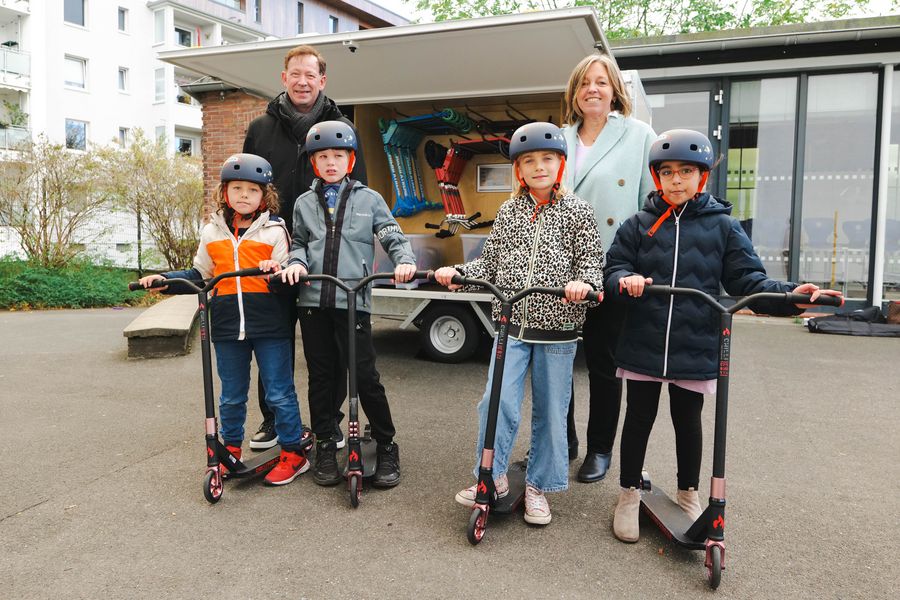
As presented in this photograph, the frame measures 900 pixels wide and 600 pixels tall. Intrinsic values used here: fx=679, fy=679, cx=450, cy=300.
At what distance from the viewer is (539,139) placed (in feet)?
9.86

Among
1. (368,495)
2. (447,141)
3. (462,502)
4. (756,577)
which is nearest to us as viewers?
(756,577)

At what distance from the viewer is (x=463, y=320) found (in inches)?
260

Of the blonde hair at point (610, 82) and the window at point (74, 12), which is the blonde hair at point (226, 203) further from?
the window at point (74, 12)

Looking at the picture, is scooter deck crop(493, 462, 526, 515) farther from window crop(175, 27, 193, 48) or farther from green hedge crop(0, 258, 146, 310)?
window crop(175, 27, 193, 48)

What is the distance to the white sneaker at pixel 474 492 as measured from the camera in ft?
10.5

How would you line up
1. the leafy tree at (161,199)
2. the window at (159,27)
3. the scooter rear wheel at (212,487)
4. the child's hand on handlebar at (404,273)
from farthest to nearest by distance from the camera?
the window at (159,27) → the leafy tree at (161,199) → the scooter rear wheel at (212,487) → the child's hand on handlebar at (404,273)

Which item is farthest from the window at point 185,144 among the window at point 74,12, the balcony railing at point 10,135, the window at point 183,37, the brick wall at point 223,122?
the brick wall at point 223,122

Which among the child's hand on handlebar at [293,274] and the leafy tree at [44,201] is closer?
the child's hand on handlebar at [293,274]

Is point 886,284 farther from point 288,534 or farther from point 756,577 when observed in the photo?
point 288,534

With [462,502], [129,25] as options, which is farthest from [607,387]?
[129,25]

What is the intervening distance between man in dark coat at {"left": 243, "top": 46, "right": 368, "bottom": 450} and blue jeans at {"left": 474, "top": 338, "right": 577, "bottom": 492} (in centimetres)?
109

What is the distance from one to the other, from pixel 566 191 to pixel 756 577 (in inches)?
71.1

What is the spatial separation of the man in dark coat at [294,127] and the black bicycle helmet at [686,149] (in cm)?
171

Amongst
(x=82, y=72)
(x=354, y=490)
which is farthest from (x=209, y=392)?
(x=82, y=72)
